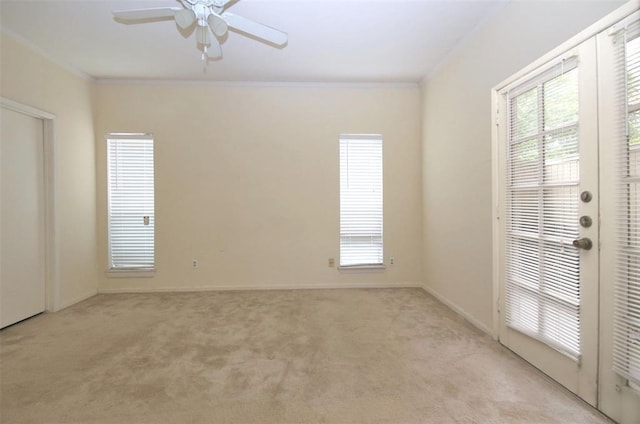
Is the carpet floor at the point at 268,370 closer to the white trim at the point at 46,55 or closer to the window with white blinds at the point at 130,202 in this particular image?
the window with white blinds at the point at 130,202

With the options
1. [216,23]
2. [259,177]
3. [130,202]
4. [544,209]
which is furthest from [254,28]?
[130,202]

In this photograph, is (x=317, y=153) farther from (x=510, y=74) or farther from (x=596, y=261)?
(x=596, y=261)

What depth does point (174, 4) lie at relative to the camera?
8.47ft

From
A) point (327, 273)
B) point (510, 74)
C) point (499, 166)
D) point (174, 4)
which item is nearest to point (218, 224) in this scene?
point (327, 273)

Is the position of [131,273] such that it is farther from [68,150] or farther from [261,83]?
[261,83]

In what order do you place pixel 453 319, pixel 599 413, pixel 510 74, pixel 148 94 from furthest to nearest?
pixel 148 94 < pixel 453 319 < pixel 510 74 < pixel 599 413

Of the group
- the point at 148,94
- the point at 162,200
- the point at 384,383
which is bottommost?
the point at 384,383

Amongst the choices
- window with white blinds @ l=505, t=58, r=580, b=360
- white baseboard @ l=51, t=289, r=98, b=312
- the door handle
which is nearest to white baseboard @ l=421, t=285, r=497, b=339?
window with white blinds @ l=505, t=58, r=580, b=360

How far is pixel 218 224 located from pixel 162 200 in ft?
2.81

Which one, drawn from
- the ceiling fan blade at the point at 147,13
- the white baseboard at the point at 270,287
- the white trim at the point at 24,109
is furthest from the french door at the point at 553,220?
the white trim at the point at 24,109

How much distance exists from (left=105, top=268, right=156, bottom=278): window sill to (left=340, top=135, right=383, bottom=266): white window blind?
9.13 ft

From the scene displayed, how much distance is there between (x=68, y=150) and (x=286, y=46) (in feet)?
9.95

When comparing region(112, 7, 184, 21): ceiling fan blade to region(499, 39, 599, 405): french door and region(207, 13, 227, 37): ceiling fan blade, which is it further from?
region(499, 39, 599, 405): french door

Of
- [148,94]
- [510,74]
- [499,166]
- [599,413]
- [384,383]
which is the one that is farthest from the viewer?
[148,94]
